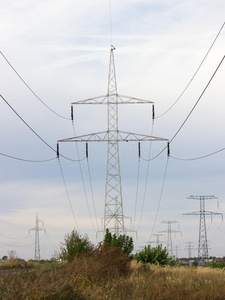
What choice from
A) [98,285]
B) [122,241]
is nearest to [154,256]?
[122,241]

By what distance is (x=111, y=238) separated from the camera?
42.2m

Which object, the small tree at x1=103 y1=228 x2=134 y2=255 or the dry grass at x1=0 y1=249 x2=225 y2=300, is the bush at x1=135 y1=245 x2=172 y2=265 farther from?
the dry grass at x1=0 y1=249 x2=225 y2=300

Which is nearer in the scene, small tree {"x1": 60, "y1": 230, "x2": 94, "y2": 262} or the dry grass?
the dry grass

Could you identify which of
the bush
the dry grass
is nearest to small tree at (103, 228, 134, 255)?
the bush

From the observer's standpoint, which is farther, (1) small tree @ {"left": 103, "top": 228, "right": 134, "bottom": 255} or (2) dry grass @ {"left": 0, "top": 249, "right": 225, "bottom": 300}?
(1) small tree @ {"left": 103, "top": 228, "right": 134, "bottom": 255}

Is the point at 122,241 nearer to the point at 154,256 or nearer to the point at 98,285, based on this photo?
the point at 154,256

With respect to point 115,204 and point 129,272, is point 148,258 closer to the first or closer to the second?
point 115,204

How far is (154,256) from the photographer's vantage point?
43.5 meters

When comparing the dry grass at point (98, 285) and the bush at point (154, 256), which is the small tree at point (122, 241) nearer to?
the bush at point (154, 256)

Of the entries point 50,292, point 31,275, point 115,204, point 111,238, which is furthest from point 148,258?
point 50,292

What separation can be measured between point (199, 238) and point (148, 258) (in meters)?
36.2

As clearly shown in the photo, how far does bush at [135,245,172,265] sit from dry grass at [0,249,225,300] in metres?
12.4

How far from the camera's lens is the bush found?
4306 centimetres

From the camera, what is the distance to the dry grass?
60.1 ft
